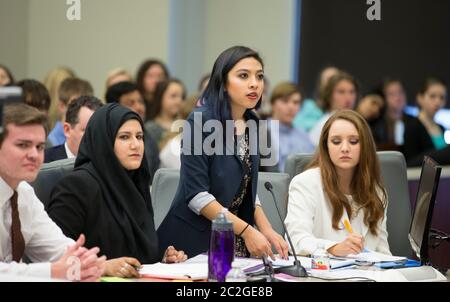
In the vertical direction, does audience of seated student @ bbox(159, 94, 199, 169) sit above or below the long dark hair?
below

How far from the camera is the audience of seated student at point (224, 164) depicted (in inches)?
135

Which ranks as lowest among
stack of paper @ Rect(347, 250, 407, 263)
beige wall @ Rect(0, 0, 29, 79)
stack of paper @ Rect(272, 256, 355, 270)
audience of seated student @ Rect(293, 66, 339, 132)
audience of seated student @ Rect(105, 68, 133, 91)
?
stack of paper @ Rect(347, 250, 407, 263)

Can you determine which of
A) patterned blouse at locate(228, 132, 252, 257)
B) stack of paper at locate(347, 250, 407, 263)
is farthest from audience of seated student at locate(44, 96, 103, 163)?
stack of paper at locate(347, 250, 407, 263)

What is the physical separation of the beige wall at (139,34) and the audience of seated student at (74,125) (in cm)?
41

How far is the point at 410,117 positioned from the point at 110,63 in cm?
229

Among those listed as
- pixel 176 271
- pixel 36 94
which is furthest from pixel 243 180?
pixel 36 94

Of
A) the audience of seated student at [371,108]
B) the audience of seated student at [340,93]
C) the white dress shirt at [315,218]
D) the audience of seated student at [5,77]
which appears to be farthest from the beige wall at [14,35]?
the audience of seated student at [371,108]

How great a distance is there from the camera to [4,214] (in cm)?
288

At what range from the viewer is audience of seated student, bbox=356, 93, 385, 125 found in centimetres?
698

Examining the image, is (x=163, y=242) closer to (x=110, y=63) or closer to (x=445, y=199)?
(x=445, y=199)

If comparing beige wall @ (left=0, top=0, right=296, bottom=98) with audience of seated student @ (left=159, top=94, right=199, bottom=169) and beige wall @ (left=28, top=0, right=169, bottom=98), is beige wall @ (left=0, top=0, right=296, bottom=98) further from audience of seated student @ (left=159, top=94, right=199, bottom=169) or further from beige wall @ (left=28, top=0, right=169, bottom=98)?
audience of seated student @ (left=159, top=94, right=199, bottom=169)

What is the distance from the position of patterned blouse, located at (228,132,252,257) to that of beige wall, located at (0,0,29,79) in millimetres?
1475

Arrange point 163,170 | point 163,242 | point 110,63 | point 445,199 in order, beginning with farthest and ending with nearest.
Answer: point 110,63
point 445,199
point 163,170
point 163,242
